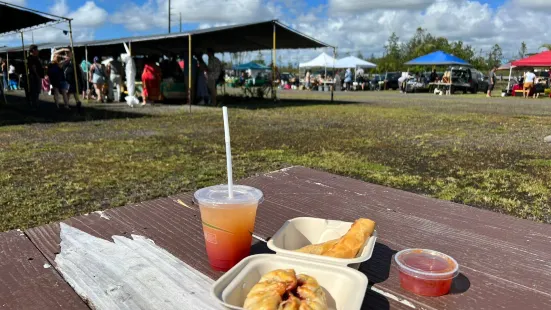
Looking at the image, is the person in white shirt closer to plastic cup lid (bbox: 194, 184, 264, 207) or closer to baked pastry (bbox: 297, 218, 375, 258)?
baked pastry (bbox: 297, 218, 375, 258)

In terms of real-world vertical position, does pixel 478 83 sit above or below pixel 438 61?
below

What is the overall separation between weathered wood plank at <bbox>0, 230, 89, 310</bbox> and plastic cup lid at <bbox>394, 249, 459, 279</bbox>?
896 millimetres

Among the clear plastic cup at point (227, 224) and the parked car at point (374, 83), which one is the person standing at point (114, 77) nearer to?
the clear plastic cup at point (227, 224)

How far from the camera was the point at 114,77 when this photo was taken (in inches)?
591

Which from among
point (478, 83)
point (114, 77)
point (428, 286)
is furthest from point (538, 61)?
point (428, 286)

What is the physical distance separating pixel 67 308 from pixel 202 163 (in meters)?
4.07

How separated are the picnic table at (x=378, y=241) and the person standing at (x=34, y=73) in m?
11.3

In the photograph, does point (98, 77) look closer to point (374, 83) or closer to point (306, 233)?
point (306, 233)

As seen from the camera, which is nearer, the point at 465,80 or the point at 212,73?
the point at 212,73

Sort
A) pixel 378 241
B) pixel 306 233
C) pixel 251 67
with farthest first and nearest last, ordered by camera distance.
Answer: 1. pixel 251 67
2. pixel 378 241
3. pixel 306 233

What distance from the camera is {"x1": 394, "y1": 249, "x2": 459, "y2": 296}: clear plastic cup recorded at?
1.12 m

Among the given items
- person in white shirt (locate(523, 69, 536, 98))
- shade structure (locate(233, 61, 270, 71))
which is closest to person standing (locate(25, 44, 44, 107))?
person in white shirt (locate(523, 69, 536, 98))

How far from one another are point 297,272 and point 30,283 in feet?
2.68

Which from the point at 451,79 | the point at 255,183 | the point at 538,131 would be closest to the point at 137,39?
the point at 538,131
